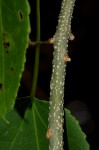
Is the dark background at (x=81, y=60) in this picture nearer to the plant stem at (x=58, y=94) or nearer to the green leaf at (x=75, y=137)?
the green leaf at (x=75, y=137)

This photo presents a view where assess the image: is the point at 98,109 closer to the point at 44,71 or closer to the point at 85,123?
the point at 85,123

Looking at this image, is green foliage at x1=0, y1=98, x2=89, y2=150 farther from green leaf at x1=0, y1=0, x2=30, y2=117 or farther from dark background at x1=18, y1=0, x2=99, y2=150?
dark background at x1=18, y1=0, x2=99, y2=150

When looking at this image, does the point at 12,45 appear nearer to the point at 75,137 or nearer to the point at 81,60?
the point at 75,137

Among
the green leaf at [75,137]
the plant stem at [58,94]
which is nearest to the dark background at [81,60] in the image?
the green leaf at [75,137]

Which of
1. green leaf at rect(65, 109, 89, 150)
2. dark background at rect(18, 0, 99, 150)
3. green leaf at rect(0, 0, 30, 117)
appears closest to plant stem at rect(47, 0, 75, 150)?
green leaf at rect(0, 0, 30, 117)

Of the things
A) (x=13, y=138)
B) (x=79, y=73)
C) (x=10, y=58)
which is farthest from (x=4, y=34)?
(x=79, y=73)
